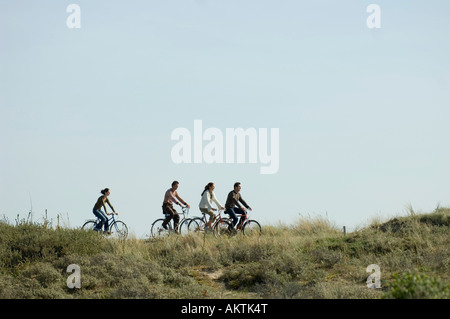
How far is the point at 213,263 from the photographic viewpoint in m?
18.1

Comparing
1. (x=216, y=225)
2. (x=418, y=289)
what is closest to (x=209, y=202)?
(x=216, y=225)

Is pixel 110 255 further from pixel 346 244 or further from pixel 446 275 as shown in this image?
pixel 446 275

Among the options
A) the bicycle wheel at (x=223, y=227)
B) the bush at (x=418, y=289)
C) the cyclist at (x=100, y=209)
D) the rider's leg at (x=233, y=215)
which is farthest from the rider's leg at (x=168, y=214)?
the bush at (x=418, y=289)

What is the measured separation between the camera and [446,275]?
1630 cm

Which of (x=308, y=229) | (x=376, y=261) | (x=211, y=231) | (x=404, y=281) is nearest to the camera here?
(x=404, y=281)

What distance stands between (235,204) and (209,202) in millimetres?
1157

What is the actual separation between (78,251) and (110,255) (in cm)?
135

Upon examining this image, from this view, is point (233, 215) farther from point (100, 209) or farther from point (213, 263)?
point (213, 263)

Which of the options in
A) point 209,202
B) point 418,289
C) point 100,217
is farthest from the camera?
point 100,217

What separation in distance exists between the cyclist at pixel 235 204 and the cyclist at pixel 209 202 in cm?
42

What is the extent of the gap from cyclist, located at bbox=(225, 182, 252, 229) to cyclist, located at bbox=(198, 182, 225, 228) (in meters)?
0.42
